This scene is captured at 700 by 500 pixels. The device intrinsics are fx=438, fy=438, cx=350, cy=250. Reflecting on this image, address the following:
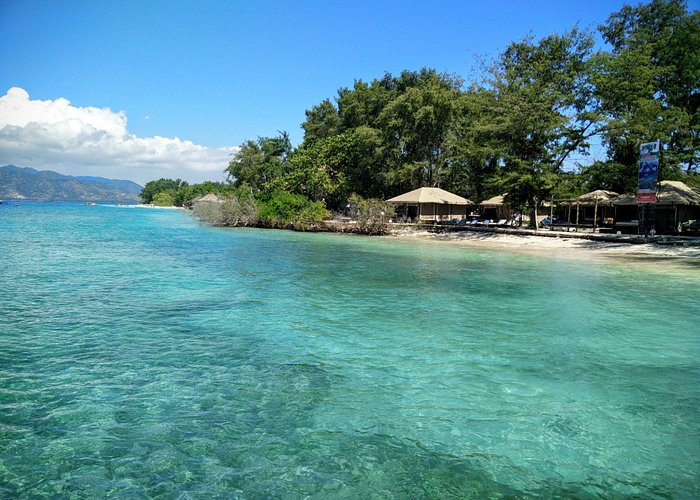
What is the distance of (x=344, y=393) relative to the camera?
5496 millimetres

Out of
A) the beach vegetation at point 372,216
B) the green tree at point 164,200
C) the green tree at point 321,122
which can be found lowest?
the beach vegetation at point 372,216

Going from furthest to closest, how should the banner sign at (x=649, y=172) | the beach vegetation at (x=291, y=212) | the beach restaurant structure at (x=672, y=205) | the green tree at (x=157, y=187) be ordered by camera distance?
the green tree at (x=157, y=187) → the beach vegetation at (x=291, y=212) → the beach restaurant structure at (x=672, y=205) → the banner sign at (x=649, y=172)

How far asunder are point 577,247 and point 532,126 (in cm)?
874

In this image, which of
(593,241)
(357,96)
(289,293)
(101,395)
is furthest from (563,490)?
(357,96)

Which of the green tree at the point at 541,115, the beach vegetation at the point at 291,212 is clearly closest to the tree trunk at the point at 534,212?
the green tree at the point at 541,115

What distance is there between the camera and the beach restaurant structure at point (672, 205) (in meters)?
24.9

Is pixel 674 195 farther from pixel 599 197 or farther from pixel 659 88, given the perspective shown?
pixel 659 88

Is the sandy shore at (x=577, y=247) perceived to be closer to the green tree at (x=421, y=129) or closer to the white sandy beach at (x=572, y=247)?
the white sandy beach at (x=572, y=247)

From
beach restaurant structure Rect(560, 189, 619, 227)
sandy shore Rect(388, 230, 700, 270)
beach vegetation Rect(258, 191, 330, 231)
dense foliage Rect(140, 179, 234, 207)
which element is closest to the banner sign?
sandy shore Rect(388, 230, 700, 270)

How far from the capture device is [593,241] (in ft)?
83.6

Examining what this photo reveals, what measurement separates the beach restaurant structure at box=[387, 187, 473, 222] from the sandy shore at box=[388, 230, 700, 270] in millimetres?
4133

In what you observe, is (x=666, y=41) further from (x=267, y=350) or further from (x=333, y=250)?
(x=267, y=350)

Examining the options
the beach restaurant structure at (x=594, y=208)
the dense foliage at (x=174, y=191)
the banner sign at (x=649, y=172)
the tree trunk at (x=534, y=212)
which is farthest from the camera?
the dense foliage at (x=174, y=191)

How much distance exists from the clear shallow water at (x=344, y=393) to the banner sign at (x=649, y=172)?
12.1 meters
